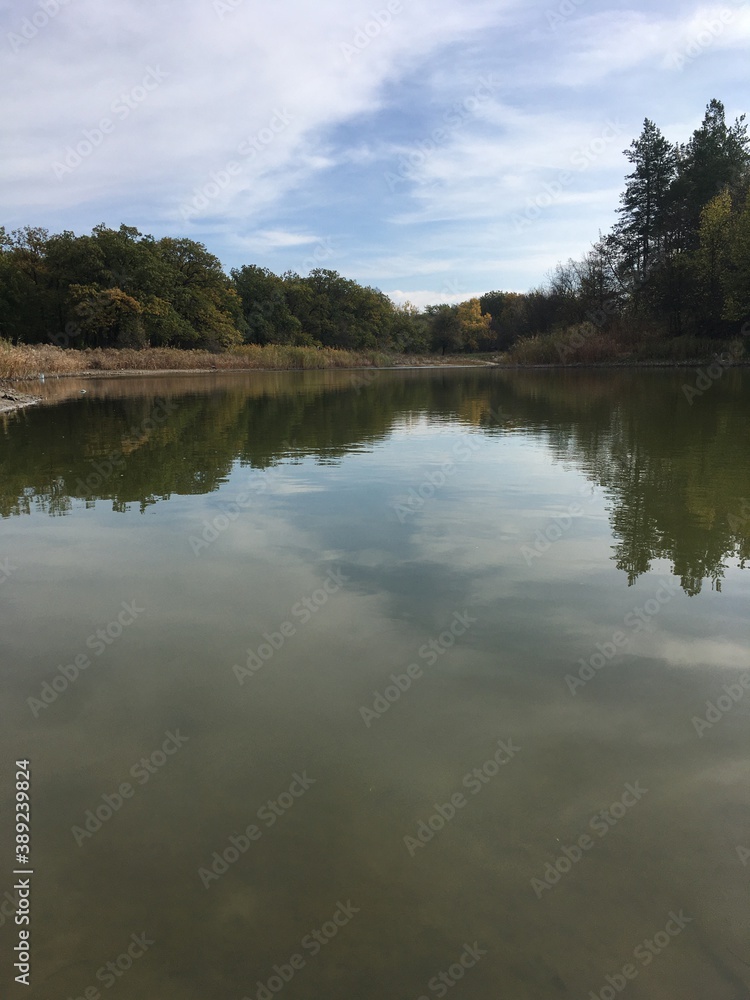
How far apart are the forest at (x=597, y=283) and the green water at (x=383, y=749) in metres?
44.6

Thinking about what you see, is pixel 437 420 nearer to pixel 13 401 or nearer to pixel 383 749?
pixel 13 401

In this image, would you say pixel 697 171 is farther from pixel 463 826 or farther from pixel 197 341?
pixel 463 826

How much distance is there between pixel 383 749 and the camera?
10.6 feet

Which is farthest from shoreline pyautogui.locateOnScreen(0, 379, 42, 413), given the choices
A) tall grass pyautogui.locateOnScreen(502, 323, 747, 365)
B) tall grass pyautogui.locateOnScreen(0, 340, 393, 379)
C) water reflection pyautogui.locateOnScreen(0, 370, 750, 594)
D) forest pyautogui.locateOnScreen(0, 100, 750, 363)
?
tall grass pyautogui.locateOnScreen(502, 323, 747, 365)

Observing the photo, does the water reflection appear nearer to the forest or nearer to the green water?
the green water

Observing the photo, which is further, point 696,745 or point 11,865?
point 696,745

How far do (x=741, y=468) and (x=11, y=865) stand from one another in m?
9.45

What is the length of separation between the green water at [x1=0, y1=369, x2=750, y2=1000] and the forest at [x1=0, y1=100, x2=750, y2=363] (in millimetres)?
44629

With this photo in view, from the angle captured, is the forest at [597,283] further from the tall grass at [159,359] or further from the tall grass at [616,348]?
the tall grass at [159,359]

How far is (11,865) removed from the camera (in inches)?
102

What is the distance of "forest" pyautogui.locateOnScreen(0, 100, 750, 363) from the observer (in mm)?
48969

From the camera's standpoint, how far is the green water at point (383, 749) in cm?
220

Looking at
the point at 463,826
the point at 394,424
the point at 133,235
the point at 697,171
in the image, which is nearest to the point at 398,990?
the point at 463,826

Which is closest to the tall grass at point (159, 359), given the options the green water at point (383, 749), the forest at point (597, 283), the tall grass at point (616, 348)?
the forest at point (597, 283)
